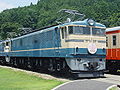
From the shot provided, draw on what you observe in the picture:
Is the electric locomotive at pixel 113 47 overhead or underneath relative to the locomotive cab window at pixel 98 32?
underneath

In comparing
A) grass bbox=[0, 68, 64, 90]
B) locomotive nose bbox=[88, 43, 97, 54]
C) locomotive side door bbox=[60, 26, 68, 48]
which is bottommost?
grass bbox=[0, 68, 64, 90]

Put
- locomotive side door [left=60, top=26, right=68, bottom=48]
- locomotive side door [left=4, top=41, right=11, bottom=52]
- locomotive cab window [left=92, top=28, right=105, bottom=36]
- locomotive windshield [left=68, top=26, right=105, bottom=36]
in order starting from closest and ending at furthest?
1. locomotive windshield [left=68, top=26, right=105, bottom=36]
2. locomotive side door [left=60, top=26, right=68, bottom=48]
3. locomotive cab window [left=92, top=28, right=105, bottom=36]
4. locomotive side door [left=4, top=41, right=11, bottom=52]

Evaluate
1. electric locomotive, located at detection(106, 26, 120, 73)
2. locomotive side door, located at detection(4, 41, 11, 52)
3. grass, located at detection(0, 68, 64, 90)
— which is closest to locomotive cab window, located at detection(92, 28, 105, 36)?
electric locomotive, located at detection(106, 26, 120, 73)

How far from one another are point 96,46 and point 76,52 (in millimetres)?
1651

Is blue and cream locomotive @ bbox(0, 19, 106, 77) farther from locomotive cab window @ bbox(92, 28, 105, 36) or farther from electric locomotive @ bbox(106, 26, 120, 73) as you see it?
electric locomotive @ bbox(106, 26, 120, 73)

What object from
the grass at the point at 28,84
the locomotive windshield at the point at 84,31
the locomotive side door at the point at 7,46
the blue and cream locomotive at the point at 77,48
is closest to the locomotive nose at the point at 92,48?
the blue and cream locomotive at the point at 77,48

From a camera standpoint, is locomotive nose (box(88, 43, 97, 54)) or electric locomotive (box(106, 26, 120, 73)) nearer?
locomotive nose (box(88, 43, 97, 54))

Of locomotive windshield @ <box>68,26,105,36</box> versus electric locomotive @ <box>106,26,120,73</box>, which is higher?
locomotive windshield @ <box>68,26,105,36</box>

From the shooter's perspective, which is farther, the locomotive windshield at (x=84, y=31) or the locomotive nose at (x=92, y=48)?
the locomotive nose at (x=92, y=48)

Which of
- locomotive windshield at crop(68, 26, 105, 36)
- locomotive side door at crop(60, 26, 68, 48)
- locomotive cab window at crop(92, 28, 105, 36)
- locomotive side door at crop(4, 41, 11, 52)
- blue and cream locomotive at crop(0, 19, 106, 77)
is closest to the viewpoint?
blue and cream locomotive at crop(0, 19, 106, 77)

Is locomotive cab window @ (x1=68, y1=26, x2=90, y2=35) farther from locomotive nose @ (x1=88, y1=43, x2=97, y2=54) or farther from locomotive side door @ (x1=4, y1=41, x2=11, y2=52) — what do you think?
locomotive side door @ (x1=4, y1=41, x2=11, y2=52)

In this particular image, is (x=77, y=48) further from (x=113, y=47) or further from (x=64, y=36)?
(x=113, y=47)

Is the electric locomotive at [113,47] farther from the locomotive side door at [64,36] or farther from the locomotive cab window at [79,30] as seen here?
the locomotive side door at [64,36]

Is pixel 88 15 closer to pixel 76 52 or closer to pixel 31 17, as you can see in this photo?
pixel 31 17
